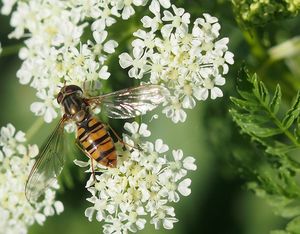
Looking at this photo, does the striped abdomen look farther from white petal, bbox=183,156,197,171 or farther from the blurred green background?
the blurred green background

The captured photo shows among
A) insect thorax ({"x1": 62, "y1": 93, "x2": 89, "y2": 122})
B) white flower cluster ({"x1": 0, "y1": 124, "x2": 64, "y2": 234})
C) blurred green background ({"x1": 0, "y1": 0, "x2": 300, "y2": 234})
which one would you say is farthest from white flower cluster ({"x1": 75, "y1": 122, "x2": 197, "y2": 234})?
blurred green background ({"x1": 0, "y1": 0, "x2": 300, "y2": 234})

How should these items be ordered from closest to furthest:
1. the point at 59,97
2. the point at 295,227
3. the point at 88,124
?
the point at 295,227 < the point at 88,124 < the point at 59,97

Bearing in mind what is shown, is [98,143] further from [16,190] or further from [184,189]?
[16,190]

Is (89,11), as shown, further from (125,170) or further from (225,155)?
(225,155)

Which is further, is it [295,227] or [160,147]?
[160,147]

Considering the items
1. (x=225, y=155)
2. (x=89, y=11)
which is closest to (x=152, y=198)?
(x=225, y=155)

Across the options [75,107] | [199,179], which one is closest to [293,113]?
[75,107]
